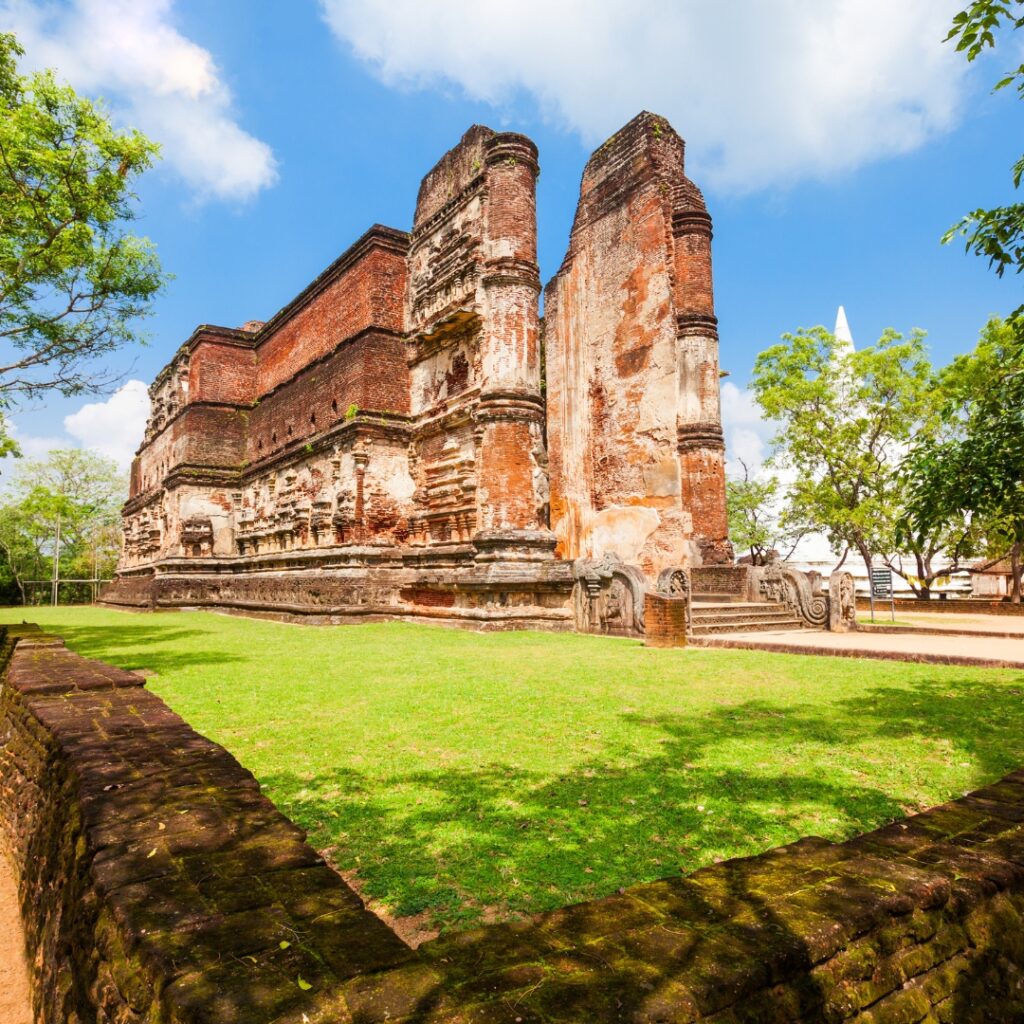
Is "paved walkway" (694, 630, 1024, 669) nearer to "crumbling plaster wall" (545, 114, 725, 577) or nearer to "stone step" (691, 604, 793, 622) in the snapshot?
"stone step" (691, 604, 793, 622)

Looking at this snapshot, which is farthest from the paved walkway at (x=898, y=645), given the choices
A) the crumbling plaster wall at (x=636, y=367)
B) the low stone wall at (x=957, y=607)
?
the low stone wall at (x=957, y=607)

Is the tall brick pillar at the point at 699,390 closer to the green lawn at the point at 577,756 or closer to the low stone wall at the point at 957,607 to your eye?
the low stone wall at the point at 957,607

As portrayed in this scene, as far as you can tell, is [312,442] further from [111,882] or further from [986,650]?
[111,882]

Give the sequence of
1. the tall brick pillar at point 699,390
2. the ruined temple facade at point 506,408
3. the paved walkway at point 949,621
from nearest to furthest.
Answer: the paved walkway at point 949,621 < the ruined temple facade at point 506,408 < the tall brick pillar at point 699,390

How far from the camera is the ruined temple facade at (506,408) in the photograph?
12.6m

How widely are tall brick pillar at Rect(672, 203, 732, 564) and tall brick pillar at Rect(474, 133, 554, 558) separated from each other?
3911mm

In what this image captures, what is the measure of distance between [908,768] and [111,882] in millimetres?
3884

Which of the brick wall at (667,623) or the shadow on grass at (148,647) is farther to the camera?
the brick wall at (667,623)

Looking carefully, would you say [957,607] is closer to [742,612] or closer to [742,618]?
[742,612]

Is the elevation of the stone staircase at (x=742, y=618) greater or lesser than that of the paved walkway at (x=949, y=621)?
greater

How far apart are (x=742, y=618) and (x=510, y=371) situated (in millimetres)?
6400

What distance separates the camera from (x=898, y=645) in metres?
8.95

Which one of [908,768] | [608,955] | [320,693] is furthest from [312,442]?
[608,955]

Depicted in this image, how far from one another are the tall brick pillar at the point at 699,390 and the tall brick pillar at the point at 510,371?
3.91m
